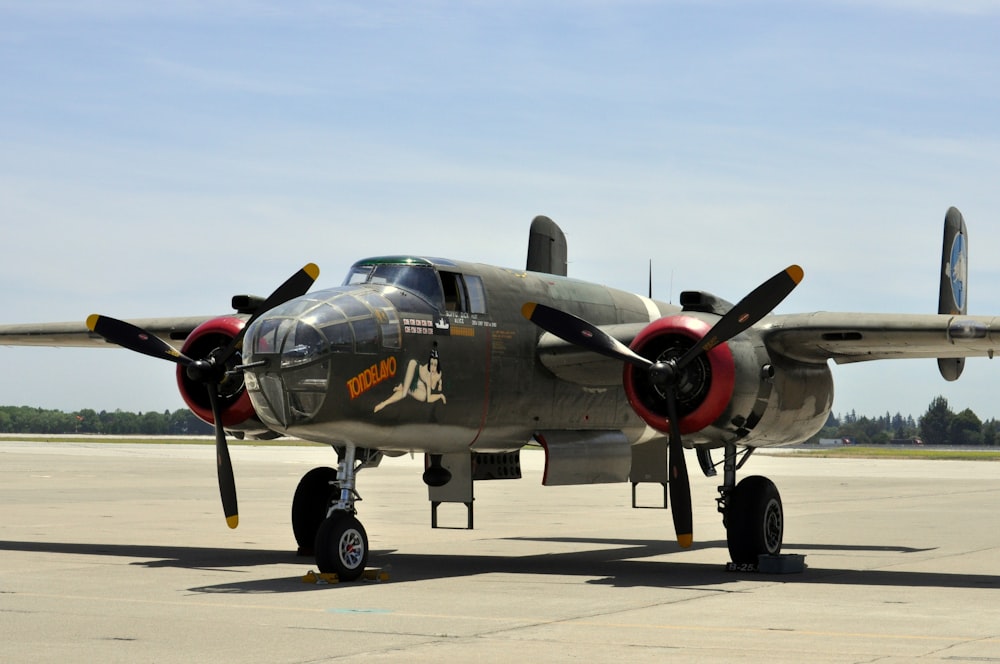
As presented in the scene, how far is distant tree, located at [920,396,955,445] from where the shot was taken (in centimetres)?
17650

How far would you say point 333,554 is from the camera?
15.3 m

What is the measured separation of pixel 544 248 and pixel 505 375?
589 centimetres

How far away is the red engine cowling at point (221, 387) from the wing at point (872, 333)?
741cm

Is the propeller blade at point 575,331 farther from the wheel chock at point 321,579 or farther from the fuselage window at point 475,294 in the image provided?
the wheel chock at point 321,579

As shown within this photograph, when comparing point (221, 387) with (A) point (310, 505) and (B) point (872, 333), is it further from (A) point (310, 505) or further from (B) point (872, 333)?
(B) point (872, 333)

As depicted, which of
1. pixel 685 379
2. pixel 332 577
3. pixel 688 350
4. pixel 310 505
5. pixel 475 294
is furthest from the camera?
pixel 310 505

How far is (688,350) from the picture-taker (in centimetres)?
1736

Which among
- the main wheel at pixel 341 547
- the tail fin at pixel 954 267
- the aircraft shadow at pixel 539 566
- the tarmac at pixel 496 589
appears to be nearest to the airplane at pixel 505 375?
the main wheel at pixel 341 547

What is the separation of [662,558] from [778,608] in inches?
261

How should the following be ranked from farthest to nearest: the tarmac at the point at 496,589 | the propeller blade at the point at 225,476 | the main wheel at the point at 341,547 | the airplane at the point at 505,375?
the propeller blade at the point at 225,476 < the airplane at the point at 505,375 < the main wheel at the point at 341,547 < the tarmac at the point at 496,589

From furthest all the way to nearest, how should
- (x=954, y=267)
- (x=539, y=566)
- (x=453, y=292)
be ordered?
(x=954, y=267) → (x=539, y=566) → (x=453, y=292)

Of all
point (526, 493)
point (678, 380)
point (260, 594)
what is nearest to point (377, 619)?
point (260, 594)

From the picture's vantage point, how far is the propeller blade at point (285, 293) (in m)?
17.9

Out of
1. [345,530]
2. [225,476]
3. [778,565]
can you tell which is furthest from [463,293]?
[778,565]
